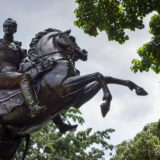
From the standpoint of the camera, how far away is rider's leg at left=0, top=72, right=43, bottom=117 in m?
4.10

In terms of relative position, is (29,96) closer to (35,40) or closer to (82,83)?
(82,83)

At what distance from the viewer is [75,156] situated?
1583 centimetres

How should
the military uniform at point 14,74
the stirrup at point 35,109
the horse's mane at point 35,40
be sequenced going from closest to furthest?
1. the stirrup at point 35,109
2. the military uniform at point 14,74
3. the horse's mane at point 35,40

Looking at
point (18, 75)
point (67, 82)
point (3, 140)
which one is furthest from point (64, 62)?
point (3, 140)

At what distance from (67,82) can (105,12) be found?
20.2 feet

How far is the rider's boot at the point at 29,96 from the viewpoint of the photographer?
4070 millimetres

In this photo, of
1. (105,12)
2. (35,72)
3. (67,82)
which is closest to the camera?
(67,82)

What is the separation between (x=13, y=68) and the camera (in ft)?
15.8

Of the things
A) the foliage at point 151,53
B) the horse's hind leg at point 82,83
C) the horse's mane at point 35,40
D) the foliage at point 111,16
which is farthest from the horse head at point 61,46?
the foliage at point 151,53

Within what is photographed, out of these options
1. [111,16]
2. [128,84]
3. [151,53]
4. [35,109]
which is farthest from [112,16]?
[35,109]

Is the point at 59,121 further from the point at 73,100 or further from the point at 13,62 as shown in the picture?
the point at 13,62

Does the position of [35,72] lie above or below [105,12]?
below

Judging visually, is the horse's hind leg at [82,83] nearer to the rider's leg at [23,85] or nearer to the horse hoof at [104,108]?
the horse hoof at [104,108]

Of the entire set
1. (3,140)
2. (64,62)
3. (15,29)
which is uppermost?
(15,29)
